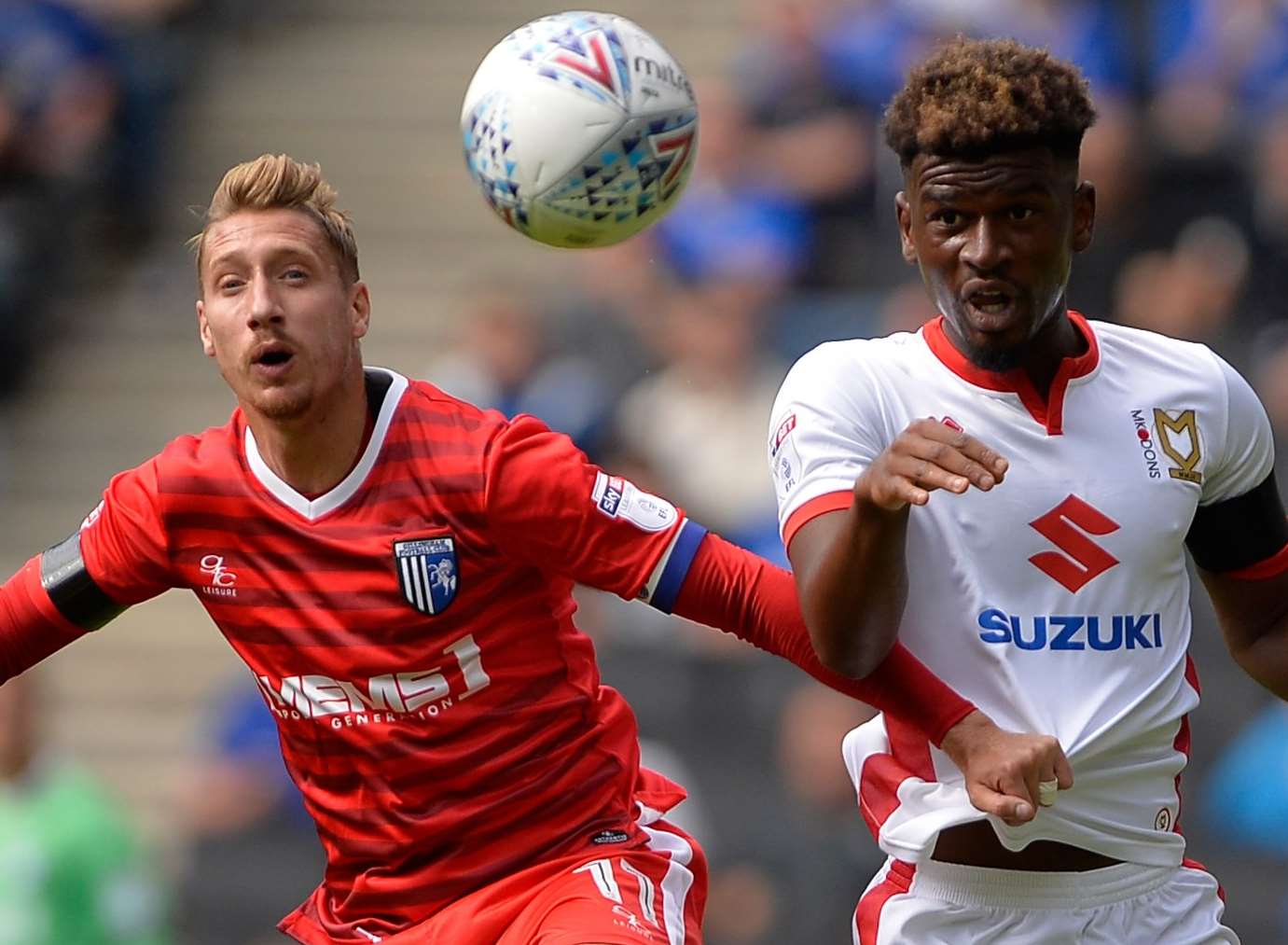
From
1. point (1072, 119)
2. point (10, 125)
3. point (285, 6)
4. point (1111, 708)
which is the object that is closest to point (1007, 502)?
point (1111, 708)

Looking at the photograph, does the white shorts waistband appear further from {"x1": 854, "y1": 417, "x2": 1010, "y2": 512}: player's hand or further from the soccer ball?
the soccer ball

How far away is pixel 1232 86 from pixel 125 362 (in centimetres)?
604

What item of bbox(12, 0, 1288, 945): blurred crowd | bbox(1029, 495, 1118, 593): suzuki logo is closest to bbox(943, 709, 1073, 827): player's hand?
bbox(1029, 495, 1118, 593): suzuki logo

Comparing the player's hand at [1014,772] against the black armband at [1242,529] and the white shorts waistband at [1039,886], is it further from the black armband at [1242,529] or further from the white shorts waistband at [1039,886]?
the black armband at [1242,529]

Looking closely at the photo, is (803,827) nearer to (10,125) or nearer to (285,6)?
(10,125)

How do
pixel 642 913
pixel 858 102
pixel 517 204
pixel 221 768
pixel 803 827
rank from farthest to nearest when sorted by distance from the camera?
1. pixel 858 102
2. pixel 221 768
3. pixel 803 827
4. pixel 517 204
5. pixel 642 913

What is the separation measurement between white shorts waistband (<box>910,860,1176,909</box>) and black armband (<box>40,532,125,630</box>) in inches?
71.2

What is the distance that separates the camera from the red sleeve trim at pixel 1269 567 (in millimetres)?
4359

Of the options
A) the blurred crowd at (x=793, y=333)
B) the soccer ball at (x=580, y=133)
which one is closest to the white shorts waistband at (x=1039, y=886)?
the soccer ball at (x=580, y=133)

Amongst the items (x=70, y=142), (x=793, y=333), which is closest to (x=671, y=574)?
(x=793, y=333)

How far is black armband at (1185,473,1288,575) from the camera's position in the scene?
430 centimetres

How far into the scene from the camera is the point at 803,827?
782 cm

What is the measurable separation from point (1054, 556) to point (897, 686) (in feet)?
1.25

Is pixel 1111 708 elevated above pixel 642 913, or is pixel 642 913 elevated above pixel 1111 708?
pixel 1111 708
